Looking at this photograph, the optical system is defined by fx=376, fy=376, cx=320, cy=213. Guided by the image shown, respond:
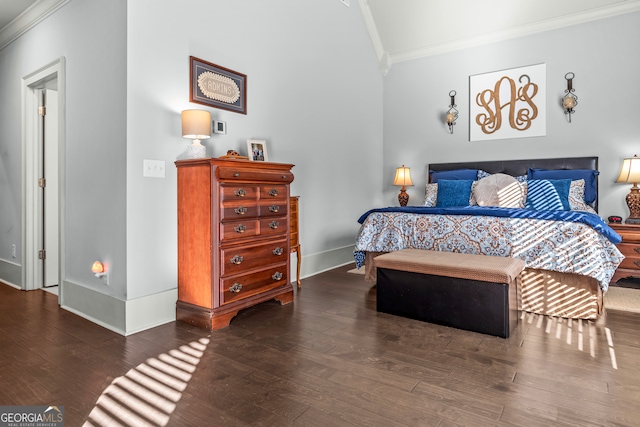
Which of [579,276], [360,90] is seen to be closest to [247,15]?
[360,90]

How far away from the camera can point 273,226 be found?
3.01 meters

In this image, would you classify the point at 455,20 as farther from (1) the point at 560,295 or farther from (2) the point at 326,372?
(2) the point at 326,372

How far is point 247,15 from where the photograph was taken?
3.41m

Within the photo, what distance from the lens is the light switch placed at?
259 centimetres

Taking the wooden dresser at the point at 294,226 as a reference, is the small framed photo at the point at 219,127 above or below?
above

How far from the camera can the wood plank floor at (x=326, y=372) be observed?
5.08 feet

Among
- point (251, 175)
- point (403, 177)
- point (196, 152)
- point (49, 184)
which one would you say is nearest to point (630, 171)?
point (403, 177)

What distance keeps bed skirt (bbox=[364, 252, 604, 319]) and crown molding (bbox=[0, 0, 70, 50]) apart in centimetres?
431

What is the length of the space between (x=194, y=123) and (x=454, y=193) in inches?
129

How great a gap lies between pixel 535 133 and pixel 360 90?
238 cm

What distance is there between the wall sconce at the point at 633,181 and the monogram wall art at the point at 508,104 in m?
1.02

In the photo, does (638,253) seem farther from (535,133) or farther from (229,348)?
(229,348)

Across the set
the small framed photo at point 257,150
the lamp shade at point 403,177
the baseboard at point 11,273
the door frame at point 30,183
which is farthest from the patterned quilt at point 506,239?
the baseboard at point 11,273

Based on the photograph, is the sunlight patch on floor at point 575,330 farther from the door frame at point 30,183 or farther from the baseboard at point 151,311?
the door frame at point 30,183
